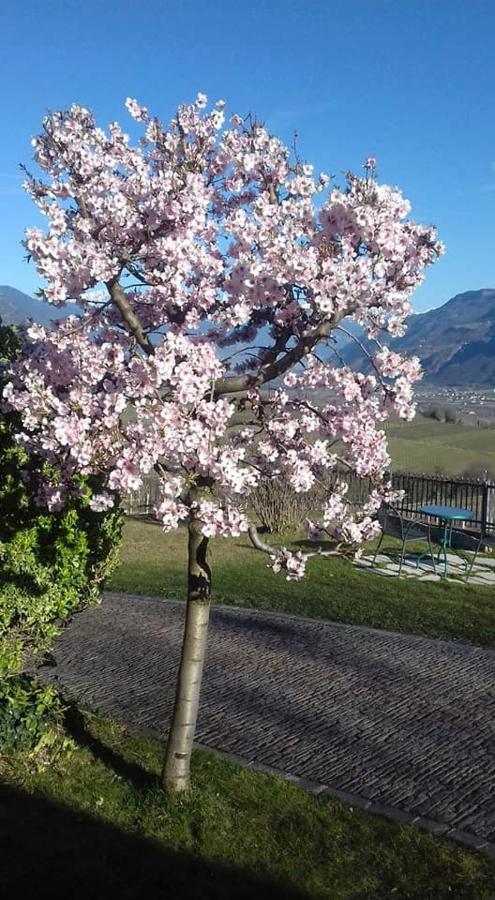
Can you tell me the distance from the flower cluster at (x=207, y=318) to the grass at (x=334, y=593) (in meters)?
5.48

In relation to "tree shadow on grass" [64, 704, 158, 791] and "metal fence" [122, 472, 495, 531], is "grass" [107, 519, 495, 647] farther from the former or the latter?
"tree shadow on grass" [64, 704, 158, 791]

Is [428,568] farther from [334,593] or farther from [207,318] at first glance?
[207,318]

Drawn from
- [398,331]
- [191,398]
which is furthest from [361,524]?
[191,398]

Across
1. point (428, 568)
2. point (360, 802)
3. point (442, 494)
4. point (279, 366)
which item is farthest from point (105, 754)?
point (442, 494)

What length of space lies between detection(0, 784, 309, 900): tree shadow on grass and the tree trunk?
1.92 feet

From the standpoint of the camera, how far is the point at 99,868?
15.4ft

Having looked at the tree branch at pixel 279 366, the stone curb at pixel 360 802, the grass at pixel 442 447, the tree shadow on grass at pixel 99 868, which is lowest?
the tree shadow on grass at pixel 99 868

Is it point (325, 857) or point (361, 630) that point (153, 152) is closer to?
point (325, 857)

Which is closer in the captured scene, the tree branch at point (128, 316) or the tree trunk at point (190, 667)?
the tree branch at point (128, 316)

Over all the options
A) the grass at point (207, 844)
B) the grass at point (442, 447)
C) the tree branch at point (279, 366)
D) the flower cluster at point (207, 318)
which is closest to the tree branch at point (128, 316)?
the flower cluster at point (207, 318)

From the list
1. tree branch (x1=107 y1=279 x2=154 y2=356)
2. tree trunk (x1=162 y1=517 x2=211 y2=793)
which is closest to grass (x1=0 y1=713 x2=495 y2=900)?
tree trunk (x1=162 y1=517 x2=211 y2=793)

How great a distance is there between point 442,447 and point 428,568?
18590mm

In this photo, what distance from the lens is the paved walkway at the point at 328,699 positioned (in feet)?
19.3

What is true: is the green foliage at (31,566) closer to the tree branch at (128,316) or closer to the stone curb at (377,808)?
the tree branch at (128,316)
